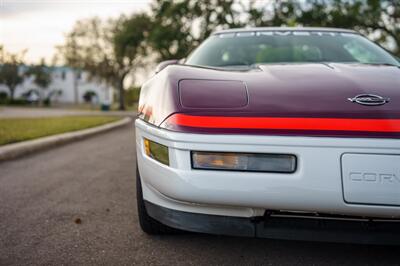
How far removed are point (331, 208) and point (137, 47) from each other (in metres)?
31.2

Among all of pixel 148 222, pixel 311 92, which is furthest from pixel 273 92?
pixel 148 222

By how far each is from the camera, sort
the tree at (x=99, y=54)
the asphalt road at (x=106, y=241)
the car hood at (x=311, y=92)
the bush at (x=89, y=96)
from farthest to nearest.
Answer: the bush at (x=89, y=96)
the tree at (x=99, y=54)
the asphalt road at (x=106, y=241)
the car hood at (x=311, y=92)

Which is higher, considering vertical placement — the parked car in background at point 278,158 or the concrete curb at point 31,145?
the parked car in background at point 278,158

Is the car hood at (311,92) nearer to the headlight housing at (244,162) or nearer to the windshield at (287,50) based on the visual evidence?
the headlight housing at (244,162)

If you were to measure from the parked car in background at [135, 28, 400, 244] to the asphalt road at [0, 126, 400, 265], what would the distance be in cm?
29

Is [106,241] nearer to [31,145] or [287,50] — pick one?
[287,50]

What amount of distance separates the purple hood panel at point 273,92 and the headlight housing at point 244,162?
0.58 ft

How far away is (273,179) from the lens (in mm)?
1508

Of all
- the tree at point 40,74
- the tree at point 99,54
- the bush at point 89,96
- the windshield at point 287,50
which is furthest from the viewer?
the bush at point 89,96

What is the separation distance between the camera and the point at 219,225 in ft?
5.37

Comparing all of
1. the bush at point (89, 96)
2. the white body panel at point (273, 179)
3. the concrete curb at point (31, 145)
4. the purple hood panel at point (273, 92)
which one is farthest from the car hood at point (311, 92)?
the bush at point (89, 96)

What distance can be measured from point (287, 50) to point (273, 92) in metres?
1.19

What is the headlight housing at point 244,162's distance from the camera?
59.6 inches

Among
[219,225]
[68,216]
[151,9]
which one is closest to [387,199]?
[219,225]
